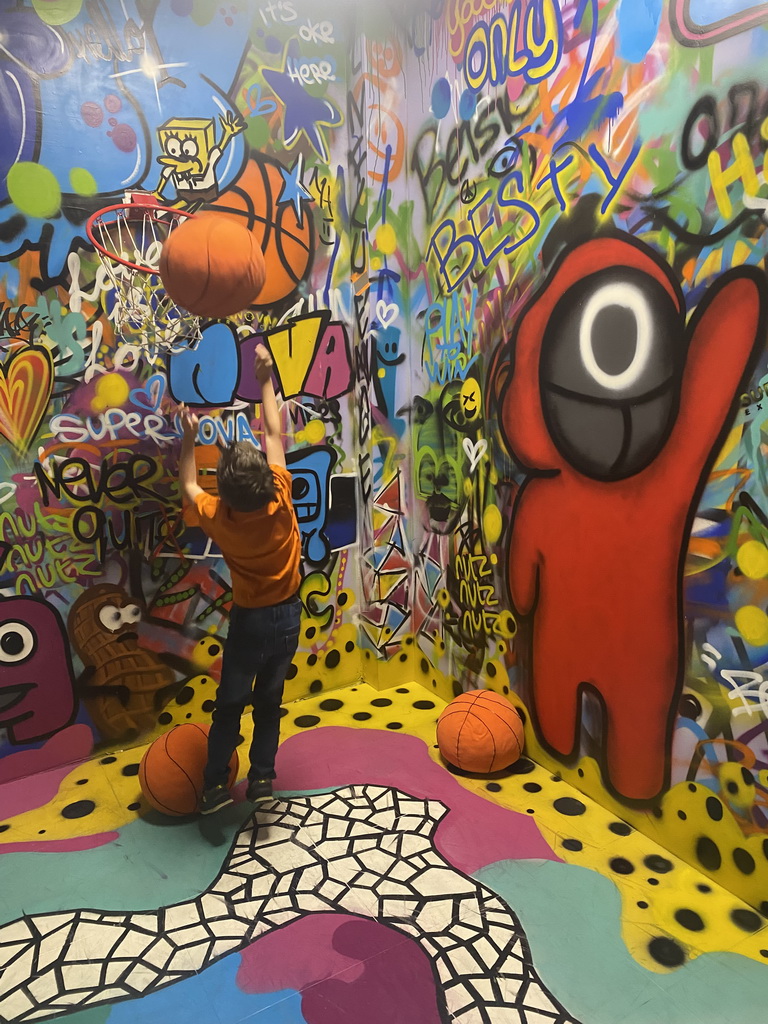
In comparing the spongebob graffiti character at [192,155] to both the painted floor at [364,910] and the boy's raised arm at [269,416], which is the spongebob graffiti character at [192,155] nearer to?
the boy's raised arm at [269,416]

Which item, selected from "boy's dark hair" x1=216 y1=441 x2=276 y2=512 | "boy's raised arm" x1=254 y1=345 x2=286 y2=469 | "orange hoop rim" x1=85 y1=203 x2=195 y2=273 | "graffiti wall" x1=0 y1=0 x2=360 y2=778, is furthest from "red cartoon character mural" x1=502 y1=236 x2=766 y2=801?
"orange hoop rim" x1=85 y1=203 x2=195 y2=273

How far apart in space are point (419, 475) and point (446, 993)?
2.36 m

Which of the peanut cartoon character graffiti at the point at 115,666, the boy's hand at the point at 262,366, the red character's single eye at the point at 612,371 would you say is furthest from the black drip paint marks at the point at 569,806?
the boy's hand at the point at 262,366

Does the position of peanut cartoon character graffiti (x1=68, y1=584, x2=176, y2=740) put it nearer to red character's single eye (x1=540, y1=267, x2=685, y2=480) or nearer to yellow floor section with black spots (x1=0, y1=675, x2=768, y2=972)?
yellow floor section with black spots (x1=0, y1=675, x2=768, y2=972)

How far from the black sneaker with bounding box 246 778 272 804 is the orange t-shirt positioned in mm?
743

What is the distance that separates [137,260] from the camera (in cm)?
309

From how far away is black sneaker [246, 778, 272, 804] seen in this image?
2848 millimetres

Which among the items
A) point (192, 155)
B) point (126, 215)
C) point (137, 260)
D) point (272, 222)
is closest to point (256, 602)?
point (137, 260)

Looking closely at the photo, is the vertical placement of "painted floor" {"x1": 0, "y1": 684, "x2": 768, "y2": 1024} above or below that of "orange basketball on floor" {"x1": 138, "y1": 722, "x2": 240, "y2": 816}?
below

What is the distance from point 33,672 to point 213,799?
3.40 feet

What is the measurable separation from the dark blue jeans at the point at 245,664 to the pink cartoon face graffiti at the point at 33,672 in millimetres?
876

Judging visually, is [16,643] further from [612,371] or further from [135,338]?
[612,371]

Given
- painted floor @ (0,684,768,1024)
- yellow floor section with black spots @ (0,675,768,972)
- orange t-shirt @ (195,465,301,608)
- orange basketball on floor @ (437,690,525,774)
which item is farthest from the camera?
orange basketball on floor @ (437,690,525,774)

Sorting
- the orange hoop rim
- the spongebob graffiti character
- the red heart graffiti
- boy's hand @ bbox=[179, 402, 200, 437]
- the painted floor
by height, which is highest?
the spongebob graffiti character
